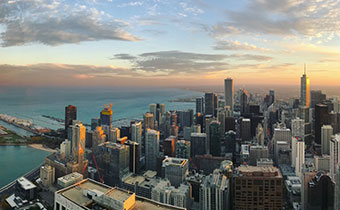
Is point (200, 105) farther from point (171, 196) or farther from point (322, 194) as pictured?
point (171, 196)

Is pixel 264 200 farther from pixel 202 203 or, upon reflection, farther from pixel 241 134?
pixel 241 134

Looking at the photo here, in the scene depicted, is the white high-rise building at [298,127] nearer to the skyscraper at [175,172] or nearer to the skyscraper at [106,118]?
the skyscraper at [175,172]

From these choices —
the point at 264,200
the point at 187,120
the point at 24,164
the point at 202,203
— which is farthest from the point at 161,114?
the point at 264,200

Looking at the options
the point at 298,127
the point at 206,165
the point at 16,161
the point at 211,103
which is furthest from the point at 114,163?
the point at 211,103

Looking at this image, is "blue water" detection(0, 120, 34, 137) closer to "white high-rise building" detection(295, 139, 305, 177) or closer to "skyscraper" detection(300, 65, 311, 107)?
"white high-rise building" detection(295, 139, 305, 177)

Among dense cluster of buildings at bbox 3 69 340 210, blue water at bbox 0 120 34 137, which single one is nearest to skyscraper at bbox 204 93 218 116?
dense cluster of buildings at bbox 3 69 340 210

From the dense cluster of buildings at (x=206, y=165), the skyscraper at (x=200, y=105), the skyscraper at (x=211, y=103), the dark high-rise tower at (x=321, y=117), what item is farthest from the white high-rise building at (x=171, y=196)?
the skyscraper at (x=200, y=105)
